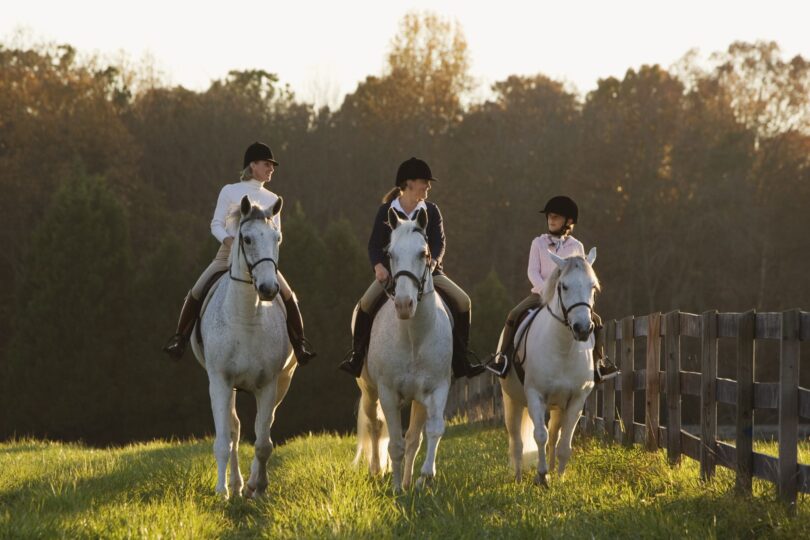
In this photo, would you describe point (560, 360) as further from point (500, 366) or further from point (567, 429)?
point (500, 366)

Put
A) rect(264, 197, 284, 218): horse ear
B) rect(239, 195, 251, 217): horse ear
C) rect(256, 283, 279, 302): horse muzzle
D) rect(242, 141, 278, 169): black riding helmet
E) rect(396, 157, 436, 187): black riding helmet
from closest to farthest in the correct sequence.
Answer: rect(256, 283, 279, 302): horse muzzle < rect(239, 195, 251, 217): horse ear < rect(264, 197, 284, 218): horse ear < rect(396, 157, 436, 187): black riding helmet < rect(242, 141, 278, 169): black riding helmet

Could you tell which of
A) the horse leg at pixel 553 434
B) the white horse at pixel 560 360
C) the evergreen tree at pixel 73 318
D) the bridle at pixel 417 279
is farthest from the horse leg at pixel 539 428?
the evergreen tree at pixel 73 318

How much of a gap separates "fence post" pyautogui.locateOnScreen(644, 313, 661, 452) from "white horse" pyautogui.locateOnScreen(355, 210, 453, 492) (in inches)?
139

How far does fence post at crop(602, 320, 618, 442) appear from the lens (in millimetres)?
14227

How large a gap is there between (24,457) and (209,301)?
517 centimetres

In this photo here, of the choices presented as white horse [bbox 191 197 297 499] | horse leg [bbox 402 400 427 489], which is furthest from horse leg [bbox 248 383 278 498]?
horse leg [bbox 402 400 427 489]

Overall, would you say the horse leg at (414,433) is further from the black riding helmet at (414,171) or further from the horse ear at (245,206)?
the horse ear at (245,206)

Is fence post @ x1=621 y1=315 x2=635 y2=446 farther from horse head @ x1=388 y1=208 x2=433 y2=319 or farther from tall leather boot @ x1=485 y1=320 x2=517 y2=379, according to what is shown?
horse head @ x1=388 y1=208 x2=433 y2=319

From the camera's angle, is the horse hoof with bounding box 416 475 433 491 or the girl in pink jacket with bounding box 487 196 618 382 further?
the girl in pink jacket with bounding box 487 196 618 382

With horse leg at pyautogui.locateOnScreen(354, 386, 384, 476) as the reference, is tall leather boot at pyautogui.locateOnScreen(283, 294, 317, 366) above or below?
above

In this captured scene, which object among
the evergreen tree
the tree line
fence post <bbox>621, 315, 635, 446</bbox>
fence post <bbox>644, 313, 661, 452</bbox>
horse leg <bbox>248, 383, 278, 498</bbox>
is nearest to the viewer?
horse leg <bbox>248, 383, 278, 498</bbox>

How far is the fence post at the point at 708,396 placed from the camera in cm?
983

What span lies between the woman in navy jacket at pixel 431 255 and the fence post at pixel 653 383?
9.97 ft

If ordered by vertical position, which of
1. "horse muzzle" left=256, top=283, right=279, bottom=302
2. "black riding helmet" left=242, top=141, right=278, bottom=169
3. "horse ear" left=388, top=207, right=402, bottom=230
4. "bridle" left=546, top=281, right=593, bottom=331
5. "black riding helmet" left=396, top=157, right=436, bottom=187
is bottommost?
"bridle" left=546, top=281, right=593, bottom=331
